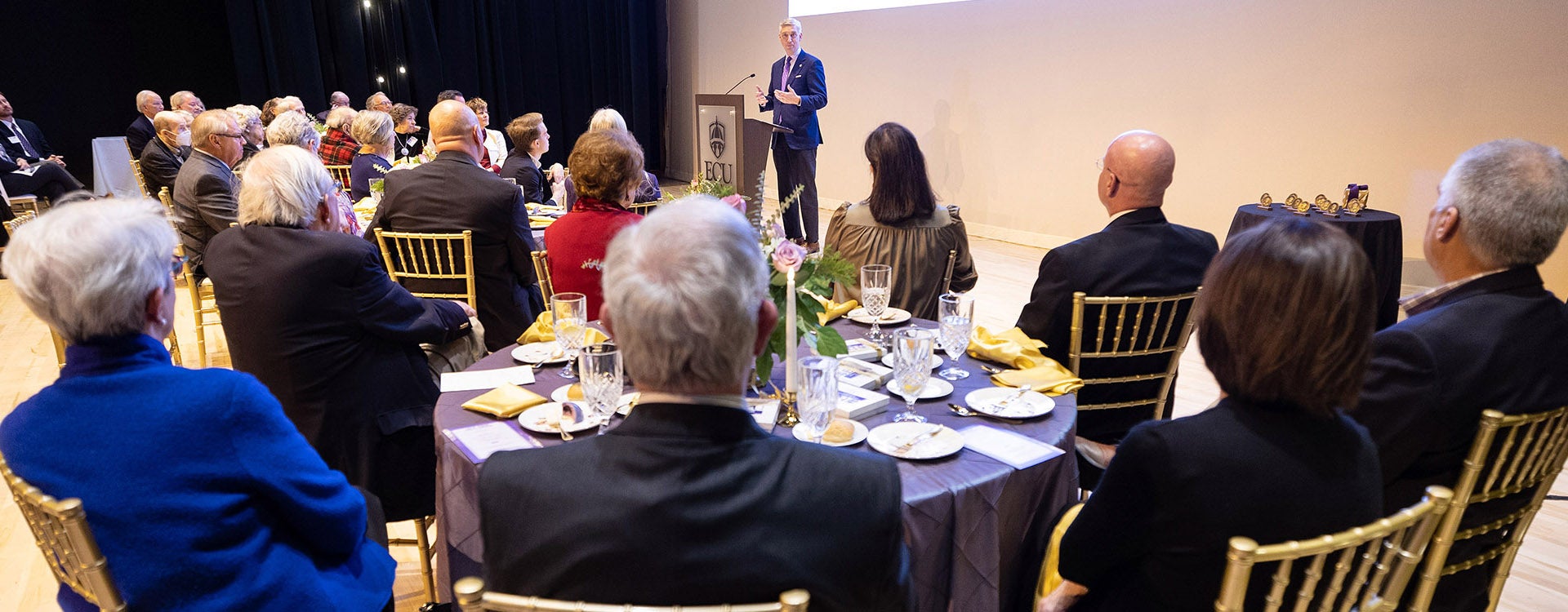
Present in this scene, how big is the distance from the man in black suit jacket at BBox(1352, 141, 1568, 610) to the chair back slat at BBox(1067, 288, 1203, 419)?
69cm

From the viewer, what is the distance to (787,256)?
167 centimetres

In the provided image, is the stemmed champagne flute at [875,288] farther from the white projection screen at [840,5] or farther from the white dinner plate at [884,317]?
the white projection screen at [840,5]

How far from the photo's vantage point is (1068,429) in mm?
1820

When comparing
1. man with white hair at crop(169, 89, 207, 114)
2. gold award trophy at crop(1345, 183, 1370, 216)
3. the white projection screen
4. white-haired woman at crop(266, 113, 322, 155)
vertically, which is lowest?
gold award trophy at crop(1345, 183, 1370, 216)

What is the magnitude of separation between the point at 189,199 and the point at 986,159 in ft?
19.3

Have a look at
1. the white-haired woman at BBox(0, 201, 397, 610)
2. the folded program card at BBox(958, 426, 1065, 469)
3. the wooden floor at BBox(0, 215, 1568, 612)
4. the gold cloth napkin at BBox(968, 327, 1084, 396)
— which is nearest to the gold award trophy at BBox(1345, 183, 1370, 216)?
the wooden floor at BBox(0, 215, 1568, 612)

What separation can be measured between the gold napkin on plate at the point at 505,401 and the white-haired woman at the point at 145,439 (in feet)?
1.54

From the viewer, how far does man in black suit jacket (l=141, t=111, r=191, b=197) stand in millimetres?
5605

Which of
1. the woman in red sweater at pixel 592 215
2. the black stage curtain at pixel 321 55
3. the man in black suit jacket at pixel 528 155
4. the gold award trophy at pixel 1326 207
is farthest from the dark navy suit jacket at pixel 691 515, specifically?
the black stage curtain at pixel 321 55

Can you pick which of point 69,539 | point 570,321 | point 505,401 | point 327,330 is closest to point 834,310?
point 570,321

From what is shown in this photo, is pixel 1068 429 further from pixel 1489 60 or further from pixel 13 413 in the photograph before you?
pixel 1489 60

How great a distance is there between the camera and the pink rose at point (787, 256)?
5.47ft

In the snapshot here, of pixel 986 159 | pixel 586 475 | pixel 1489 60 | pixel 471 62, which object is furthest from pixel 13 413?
pixel 471 62

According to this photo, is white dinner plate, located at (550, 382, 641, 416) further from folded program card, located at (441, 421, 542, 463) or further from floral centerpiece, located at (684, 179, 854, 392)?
floral centerpiece, located at (684, 179, 854, 392)
